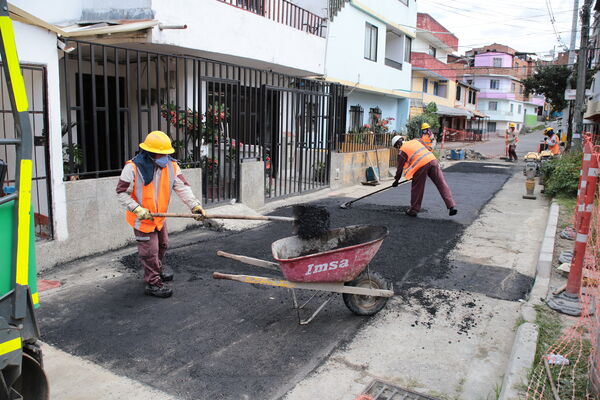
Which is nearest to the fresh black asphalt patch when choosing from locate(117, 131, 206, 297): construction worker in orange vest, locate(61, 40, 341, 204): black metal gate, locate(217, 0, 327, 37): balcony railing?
locate(117, 131, 206, 297): construction worker in orange vest

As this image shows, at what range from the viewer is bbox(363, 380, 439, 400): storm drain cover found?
3465 millimetres

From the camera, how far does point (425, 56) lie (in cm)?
3262

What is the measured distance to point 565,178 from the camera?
11445 mm

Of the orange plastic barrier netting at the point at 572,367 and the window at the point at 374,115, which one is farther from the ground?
the window at the point at 374,115

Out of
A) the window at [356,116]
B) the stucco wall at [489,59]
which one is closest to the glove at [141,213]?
the window at [356,116]

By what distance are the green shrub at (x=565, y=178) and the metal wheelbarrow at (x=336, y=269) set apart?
27.0 ft

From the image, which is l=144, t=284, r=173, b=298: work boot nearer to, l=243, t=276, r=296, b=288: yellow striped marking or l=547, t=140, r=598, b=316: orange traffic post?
l=243, t=276, r=296, b=288: yellow striped marking

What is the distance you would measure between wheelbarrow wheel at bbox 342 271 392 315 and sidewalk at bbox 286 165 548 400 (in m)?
0.13

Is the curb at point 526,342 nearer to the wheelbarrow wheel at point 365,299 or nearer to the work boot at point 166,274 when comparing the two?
the wheelbarrow wheel at point 365,299

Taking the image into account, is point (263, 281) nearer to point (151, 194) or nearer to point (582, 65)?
point (151, 194)

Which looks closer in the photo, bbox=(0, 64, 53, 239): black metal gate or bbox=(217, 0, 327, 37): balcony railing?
bbox=(0, 64, 53, 239): black metal gate

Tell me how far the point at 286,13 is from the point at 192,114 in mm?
5531

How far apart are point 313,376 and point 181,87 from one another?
754 cm

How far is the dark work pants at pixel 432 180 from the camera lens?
9.22 meters
